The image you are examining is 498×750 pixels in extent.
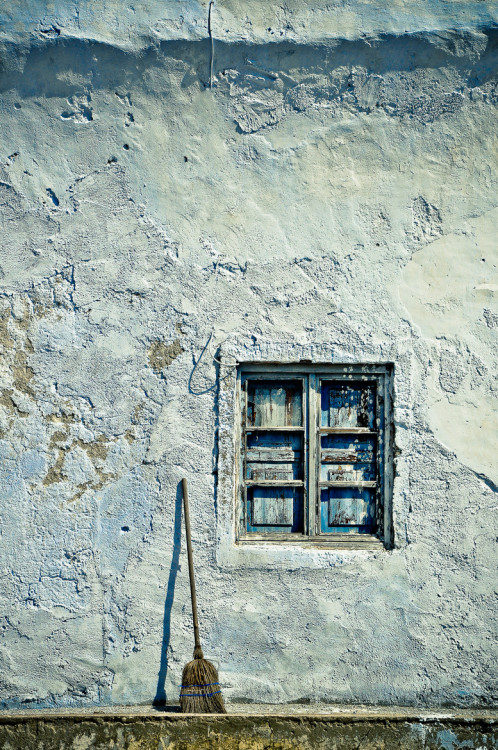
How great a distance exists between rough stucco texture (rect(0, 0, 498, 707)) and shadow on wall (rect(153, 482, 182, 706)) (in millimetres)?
12

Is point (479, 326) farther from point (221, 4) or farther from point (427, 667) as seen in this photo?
point (221, 4)

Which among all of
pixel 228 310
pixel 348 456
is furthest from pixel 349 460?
pixel 228 310

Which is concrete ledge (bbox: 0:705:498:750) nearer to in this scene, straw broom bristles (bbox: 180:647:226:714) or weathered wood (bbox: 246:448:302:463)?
straw broom bristles (bbox: 180:647:226:714)

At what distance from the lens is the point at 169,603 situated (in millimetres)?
3463

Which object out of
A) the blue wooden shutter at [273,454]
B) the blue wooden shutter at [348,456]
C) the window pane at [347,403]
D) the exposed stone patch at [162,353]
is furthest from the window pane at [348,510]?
the exposed stone patch at [162,353]

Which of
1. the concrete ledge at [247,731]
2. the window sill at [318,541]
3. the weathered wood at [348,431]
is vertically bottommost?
the concrete ledge at [247,731]

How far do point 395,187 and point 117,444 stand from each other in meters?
2.06

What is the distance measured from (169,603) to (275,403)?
1228mm

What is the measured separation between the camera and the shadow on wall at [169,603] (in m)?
3.43

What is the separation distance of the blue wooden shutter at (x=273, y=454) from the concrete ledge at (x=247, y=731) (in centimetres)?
96

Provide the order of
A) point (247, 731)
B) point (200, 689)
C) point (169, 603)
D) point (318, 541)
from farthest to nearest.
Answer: point (318, 541) → point (169, 603) → point (200, 689) → point (247, 731)

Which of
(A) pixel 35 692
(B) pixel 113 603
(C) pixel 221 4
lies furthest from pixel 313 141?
(A) pixel 35 692

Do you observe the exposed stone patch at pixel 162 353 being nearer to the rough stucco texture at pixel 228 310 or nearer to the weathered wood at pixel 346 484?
the rough stucco texture at pixel 228 310

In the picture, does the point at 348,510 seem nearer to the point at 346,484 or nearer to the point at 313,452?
the point at 346,484
